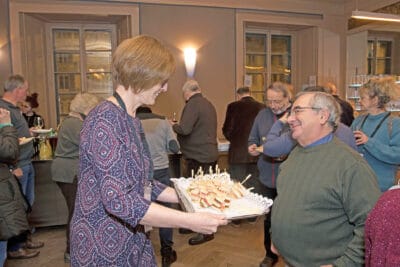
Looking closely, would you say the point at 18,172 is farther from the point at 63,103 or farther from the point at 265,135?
the point at 63,103

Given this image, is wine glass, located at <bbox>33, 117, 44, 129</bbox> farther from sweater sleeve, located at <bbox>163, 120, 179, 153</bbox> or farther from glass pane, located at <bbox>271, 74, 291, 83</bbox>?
glass pane, located at <bbox>271, 74, 291, 83</bbox>

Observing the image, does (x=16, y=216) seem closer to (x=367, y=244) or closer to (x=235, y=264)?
(x=235, y=264)

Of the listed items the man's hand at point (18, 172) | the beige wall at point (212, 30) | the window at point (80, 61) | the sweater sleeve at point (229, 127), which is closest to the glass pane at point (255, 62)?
the beige wall at point (212, 30)

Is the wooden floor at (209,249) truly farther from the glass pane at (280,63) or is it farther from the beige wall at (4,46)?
the glass pane at (280,63)

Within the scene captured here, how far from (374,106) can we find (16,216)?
2.47 meters

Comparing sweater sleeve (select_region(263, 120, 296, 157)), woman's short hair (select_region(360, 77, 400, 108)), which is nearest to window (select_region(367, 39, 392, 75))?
woman's short hair (select_region(360, 77, 400, 108))

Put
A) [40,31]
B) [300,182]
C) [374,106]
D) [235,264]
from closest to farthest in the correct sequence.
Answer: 1. [300,182]
2. [374,106]
3. [235,264]
4. [40,31]

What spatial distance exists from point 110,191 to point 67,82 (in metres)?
5.17

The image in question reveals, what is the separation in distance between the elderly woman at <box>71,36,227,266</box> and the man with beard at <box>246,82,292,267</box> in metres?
1.64

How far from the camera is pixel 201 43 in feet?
18.1

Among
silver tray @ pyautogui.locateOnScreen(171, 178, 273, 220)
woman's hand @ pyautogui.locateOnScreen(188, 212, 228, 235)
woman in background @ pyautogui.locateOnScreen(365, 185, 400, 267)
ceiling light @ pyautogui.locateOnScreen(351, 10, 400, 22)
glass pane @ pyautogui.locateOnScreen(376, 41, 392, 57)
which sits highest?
ceiling light @ pyautogui.locateOnScreen(351, 10, 400, 22)

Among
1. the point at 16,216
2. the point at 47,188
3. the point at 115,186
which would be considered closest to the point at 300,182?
the point at 115,186

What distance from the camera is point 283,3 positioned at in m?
5.91

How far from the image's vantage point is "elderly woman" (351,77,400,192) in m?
2.46
